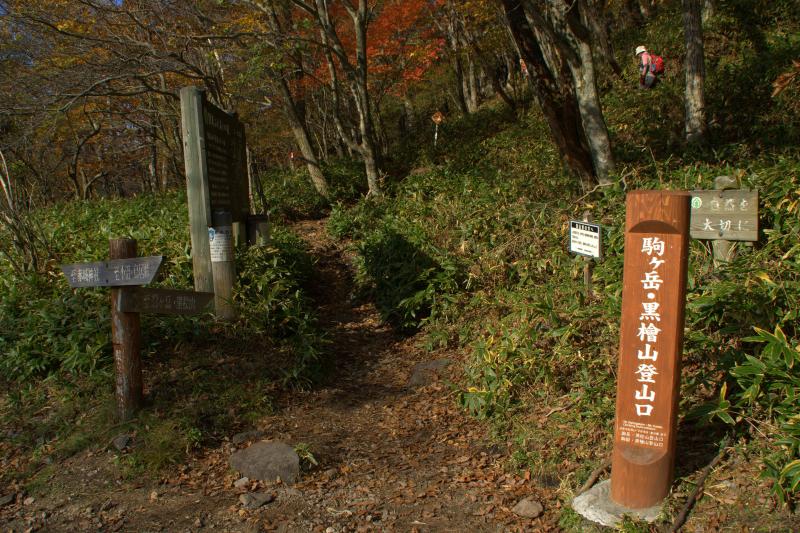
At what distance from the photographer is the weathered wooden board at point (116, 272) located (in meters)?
4.30

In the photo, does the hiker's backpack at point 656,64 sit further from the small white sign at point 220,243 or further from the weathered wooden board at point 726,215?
the small white sign at point 220,243

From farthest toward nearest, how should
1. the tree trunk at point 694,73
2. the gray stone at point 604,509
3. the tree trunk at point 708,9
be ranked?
1. the tree trunk at point 708,9
2. the tree trunk at point 694,73
3. the gray stone at point 604,509

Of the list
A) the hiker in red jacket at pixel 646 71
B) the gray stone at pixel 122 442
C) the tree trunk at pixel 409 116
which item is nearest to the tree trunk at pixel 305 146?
the hiker in red jacket at pixel 646 71

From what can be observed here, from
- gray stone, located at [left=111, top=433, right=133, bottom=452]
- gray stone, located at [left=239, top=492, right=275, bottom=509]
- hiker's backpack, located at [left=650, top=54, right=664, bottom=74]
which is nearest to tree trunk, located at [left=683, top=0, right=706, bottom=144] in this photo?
hiker's backpack, located at [left=650, top=54, right=664, bottom=74]

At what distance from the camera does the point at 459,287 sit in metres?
7.36

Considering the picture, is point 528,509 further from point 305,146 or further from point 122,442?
point 305,146

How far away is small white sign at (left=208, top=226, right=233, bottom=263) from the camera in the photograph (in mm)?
6230

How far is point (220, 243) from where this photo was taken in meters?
6.26

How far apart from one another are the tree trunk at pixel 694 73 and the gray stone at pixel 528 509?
21.7 ft

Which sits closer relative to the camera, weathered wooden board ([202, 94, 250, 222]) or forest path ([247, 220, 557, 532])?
forest path ([247, 220, 557, 532])

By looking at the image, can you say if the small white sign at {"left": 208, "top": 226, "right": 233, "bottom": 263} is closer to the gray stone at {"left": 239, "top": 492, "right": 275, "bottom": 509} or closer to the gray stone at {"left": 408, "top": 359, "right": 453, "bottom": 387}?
the gray stone at {"left": 408, "top": 359, "right": 453, "bottom": 387}

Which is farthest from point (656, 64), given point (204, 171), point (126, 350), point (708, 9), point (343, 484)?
point (126, 350)

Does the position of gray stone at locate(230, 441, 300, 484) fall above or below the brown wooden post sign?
below

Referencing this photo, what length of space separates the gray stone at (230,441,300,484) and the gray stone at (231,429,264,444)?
18 cm
